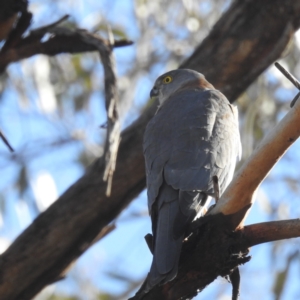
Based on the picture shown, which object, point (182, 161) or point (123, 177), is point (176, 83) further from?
point (182, 161)

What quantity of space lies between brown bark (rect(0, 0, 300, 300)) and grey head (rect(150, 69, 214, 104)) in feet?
0.36

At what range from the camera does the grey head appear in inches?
186

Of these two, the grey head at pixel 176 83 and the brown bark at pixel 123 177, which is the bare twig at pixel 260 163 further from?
the grey head at pixel 176 83

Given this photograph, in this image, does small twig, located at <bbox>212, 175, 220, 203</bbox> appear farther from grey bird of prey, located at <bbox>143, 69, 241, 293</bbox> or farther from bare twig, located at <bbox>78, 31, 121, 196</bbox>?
bare twig, located at <bbox>78, 31, 121, 196</bbox>

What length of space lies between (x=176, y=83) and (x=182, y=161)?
1.72m

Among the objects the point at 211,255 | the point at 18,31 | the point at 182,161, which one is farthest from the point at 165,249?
the point at 18,31

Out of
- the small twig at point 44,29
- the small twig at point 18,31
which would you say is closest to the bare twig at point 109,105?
the small twig at point 44,29

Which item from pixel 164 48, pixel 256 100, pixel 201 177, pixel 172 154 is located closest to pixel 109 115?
pixel 172 154

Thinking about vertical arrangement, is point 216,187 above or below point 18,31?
below

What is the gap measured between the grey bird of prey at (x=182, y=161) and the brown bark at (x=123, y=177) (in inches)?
12.0

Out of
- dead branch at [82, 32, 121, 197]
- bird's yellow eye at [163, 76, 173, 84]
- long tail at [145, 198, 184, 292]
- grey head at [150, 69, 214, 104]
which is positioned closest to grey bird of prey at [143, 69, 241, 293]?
long tail at [145, 198, 184, 292]

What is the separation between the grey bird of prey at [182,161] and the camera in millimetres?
2967

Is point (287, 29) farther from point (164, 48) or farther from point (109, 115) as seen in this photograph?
point (164, 48)

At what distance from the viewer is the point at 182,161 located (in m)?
3.56
